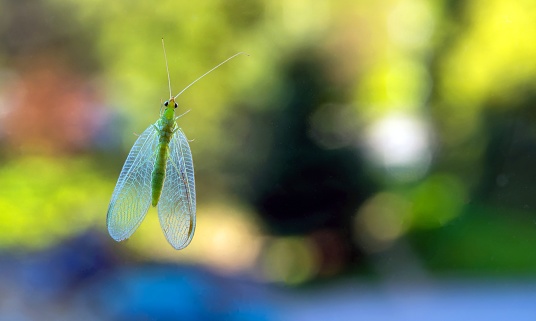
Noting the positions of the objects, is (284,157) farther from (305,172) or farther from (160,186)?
(160,186)

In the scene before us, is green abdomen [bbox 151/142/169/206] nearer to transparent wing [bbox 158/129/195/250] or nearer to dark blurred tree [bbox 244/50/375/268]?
transparent wing [bbox 158/129/195/250]

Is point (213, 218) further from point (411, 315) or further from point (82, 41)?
point (411, 315)

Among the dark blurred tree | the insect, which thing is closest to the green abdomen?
the insect

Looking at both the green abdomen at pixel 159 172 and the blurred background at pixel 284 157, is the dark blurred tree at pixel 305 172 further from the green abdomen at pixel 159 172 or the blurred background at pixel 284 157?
the green abdomen at pixel 159 172

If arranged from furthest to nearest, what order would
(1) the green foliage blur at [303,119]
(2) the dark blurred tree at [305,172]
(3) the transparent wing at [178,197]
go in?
(2) the dark blurred tree at [305,172] → (1) the green foliage blur at [303,119] → (3) the transparent wing at [178,197]

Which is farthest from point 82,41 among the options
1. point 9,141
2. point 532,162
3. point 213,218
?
point 532,162

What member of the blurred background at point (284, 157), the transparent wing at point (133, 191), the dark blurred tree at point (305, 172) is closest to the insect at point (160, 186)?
the transparent wing at point (133, 191)

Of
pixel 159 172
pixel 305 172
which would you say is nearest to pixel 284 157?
pixel 305 172
